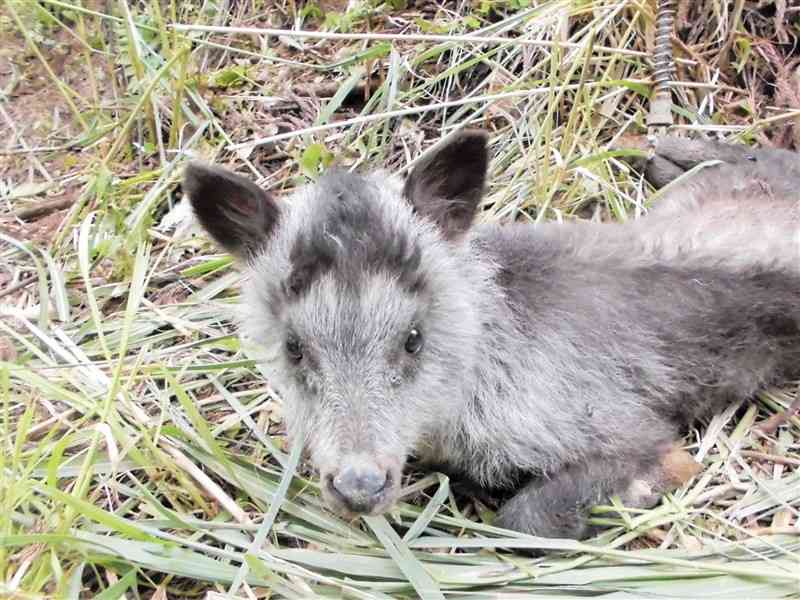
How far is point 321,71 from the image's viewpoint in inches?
244

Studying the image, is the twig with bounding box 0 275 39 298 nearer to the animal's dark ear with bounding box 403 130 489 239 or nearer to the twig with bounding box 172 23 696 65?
the twig with bounding box 172 23 696 65

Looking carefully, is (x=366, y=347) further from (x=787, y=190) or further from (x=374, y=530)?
(x=787, y=190)

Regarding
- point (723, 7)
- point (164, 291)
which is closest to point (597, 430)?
point (164, 291)

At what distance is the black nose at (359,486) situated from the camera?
2912mm

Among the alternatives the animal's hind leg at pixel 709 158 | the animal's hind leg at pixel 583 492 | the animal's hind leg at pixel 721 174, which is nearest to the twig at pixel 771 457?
the animal's hind leg at pixel 583 492

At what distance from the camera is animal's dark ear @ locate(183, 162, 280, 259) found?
3480mm

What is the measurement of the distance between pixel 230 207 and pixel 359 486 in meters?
1.41

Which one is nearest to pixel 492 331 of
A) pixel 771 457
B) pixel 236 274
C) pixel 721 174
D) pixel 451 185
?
pixel 451 185

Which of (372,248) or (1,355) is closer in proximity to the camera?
(372,248)

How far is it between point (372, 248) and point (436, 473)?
1.17 metres

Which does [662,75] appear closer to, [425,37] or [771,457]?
[425,37]

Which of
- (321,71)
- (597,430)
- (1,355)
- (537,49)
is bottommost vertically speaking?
(1,355)

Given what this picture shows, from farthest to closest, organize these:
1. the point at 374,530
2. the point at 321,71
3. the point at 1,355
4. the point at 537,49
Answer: the point at 321,71 < the point at 537,49 < the point at 1,355 < the point at 374,530

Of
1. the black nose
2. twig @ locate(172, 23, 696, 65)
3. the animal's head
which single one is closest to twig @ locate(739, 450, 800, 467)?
the animal's head
